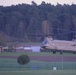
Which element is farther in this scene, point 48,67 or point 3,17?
point 3,17

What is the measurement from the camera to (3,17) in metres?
107

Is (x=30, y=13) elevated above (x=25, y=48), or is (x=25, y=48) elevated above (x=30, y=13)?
(x=30, y=13)

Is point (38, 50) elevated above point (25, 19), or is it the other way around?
point (25, 19)

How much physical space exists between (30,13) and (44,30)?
29.1 feet

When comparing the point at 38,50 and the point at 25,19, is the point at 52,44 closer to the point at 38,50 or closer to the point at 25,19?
the point at 38,50

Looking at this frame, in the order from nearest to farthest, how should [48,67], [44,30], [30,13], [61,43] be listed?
1. [48,67]
2. [61,43]
3. [44,30]
4. [30,13]

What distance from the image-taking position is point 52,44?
145ft

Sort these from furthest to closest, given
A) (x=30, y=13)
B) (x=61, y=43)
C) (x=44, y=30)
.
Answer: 1. (x=30, y=13)
2. (x=44, y=30)
3. (x=61, y=43)

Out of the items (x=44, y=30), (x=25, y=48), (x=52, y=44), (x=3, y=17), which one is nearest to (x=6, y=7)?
(x=3, y=17)

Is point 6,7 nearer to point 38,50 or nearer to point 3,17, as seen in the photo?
point 3,17

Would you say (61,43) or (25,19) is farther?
(25,19)

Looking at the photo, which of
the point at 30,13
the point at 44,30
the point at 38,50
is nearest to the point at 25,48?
the point at 38,50

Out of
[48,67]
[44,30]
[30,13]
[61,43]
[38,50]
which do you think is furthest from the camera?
[30,13]

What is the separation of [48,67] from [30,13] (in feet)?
235
